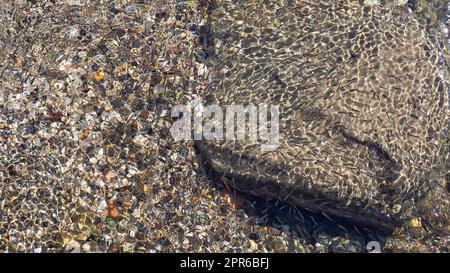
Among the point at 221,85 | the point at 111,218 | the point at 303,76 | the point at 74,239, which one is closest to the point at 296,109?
the point at 303,76

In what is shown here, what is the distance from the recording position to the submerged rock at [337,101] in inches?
208

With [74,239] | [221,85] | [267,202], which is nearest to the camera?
[74,239]

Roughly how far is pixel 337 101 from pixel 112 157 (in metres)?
2.55

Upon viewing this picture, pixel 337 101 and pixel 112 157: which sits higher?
pixel 337 101

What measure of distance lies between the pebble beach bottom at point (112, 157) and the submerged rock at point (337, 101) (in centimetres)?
28

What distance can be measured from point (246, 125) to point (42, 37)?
2.71 meters

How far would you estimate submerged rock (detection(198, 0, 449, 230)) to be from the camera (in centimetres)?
529

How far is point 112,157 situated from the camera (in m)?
5.49

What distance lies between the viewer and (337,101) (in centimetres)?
549

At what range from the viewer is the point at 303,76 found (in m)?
5.68

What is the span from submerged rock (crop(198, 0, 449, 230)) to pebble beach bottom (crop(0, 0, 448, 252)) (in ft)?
0.93

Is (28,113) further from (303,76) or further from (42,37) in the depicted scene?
(303,76)

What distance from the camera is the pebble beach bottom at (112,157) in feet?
17.0

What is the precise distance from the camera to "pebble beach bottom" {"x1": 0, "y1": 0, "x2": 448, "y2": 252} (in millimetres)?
5195
